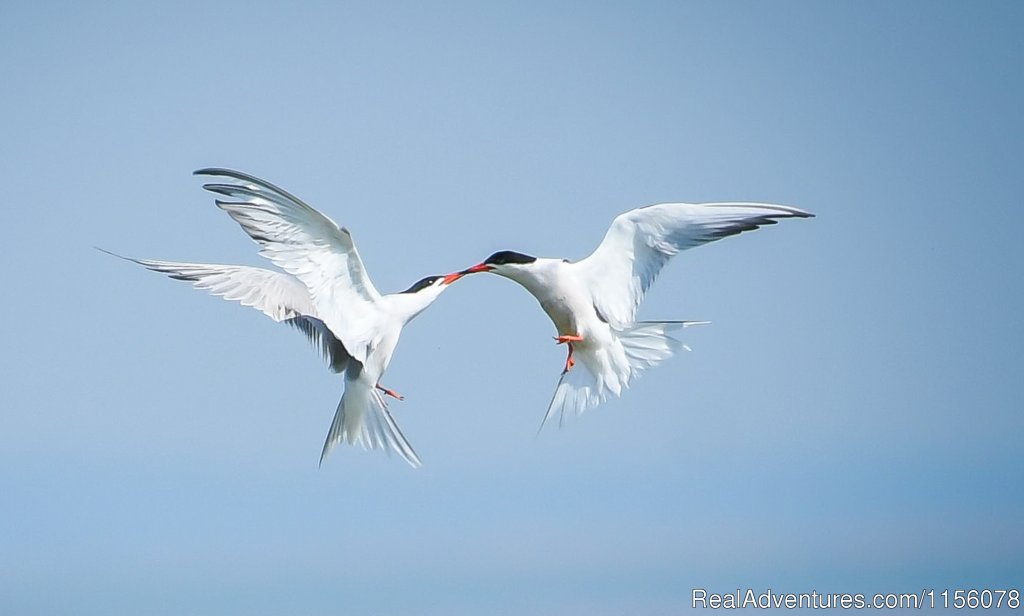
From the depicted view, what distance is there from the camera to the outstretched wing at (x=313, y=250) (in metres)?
7.34

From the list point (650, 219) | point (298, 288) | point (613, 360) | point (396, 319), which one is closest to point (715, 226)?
point (650, 219)

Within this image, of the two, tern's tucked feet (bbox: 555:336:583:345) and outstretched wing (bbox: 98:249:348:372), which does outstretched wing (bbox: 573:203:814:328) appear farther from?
outstretched wing (bbox: 98:249:348:372)

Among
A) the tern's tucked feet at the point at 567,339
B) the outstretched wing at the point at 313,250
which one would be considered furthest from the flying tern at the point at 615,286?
the outstretched wing at the point at 313,250

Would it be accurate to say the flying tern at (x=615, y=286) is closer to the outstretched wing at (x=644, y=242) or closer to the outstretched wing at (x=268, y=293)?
the outstretched wing at (x=644, y=242)

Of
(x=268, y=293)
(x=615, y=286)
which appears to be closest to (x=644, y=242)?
(x=615, y=286)

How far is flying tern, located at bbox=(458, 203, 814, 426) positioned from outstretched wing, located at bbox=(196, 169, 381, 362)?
715 millimetres

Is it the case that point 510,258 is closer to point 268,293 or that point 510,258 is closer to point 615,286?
point 615,286

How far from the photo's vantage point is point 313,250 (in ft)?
24.8

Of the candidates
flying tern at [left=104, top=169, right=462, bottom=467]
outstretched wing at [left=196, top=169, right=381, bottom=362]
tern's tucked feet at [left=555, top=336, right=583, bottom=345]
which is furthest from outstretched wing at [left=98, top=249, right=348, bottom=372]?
tern's tucked feet at [left=555, top=336, right=583, bottom=345]

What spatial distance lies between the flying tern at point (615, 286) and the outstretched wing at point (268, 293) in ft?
2.93

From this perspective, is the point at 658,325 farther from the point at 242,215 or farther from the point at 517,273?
the point at 242,215

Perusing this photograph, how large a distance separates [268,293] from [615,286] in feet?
6.15

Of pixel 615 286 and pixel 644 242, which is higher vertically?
pixel 644 242

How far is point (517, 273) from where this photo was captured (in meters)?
7.96
